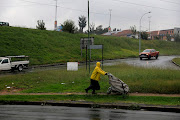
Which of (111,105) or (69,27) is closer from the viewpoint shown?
(111,105)

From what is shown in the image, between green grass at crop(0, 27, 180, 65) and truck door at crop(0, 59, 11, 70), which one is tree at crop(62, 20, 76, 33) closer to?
green grass at crop(0, 27, 180, 65)

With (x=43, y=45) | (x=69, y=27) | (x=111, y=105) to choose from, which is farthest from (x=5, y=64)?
(x=69, y=27)

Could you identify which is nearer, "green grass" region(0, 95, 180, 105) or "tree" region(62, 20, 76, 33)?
"green grass" region(0, 95, 180, 105)

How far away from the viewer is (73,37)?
56.0m

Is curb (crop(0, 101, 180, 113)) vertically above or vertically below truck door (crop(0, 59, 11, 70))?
below

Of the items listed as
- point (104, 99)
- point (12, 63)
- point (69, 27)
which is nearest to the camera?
point (104, 99)

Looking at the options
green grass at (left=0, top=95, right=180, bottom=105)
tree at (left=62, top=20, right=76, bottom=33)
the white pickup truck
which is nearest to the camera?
green grass at (left=0, top=95, right=180, bottom=105)

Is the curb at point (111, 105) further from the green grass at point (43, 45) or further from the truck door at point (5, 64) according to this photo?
the green grass at point (43, 45)

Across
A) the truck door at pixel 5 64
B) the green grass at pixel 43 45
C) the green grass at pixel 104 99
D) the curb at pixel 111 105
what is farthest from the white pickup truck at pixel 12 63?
the curb at pixel 111 105

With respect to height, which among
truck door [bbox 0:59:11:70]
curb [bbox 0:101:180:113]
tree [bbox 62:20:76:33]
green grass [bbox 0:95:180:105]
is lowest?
curb [bbox 0:101:180:113]

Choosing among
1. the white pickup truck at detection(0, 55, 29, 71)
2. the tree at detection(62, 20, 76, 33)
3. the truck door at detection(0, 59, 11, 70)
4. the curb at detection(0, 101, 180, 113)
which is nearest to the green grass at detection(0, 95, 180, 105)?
the curb at detection(0, 101, 180, 113)

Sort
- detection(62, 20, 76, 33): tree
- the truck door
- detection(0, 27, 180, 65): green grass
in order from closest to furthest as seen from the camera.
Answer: the truck door < detection(0, 27, 180, 65): green grass < detection(62, 20, 76, 33): tree

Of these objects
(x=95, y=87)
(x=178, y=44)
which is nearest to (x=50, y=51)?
(x=95, y=87)

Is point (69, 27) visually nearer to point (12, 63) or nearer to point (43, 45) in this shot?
point (43, 45)
